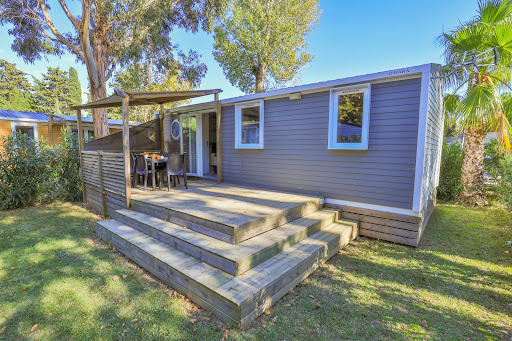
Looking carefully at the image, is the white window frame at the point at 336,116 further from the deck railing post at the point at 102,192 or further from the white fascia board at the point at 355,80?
the deck railing post at the point at 102,192

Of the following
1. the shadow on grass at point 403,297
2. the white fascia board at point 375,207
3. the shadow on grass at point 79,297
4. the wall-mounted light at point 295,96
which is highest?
the wall-mounted light at point 295,96

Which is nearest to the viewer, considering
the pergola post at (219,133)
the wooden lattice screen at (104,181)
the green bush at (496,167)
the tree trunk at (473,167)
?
the wooden lattice screen at (104,181)

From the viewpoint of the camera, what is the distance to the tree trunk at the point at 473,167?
6269mm

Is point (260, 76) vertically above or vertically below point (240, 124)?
above

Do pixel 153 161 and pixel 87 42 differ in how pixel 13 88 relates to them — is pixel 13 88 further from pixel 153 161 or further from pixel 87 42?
pixel 153 161

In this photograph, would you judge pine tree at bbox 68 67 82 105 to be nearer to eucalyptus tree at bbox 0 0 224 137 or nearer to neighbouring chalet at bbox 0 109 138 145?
neighbouring chalet at bbox 0 109 138 145

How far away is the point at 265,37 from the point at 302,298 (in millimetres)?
15433

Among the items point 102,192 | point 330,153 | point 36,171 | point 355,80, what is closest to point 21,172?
point 36,171

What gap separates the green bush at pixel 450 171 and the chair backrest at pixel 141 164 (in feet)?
28.0

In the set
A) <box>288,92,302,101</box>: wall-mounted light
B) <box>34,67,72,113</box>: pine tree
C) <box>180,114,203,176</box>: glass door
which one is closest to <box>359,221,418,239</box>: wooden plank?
<box>288,92,302,101</box>: wall-mounted light

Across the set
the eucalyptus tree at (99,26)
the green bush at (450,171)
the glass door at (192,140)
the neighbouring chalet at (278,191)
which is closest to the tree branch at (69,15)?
the eucalyptus tree at (99,26)

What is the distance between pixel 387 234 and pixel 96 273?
4.26 m

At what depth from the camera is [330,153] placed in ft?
14.5

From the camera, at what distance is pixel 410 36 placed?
9.54m
